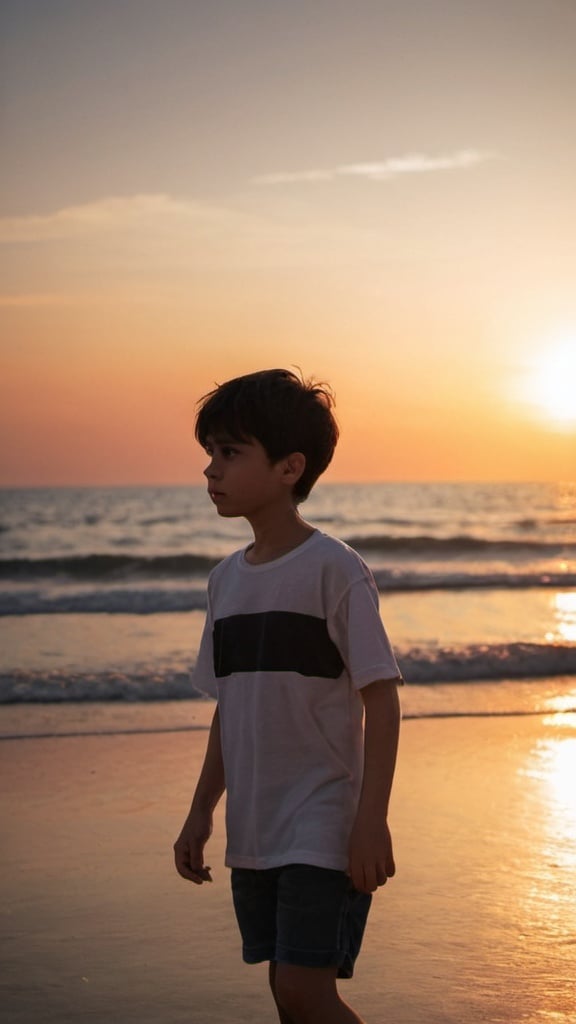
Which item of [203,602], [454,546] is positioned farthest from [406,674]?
[454,546]

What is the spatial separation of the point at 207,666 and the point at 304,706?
39 cm

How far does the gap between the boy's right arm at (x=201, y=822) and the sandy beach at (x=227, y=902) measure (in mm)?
943

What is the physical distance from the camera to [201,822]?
262cm

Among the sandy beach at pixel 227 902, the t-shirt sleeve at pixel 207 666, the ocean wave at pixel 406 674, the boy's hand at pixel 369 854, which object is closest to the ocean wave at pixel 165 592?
the ocean wave at pixel 406 674

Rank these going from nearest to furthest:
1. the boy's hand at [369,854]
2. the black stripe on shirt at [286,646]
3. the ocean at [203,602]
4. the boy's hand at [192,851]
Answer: the boy's hand at [369,854]
the black stripe on shirt at [286,646]
the boy's hand at [192,851]
the ocean at [203,602]

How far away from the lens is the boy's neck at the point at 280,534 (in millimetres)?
2520

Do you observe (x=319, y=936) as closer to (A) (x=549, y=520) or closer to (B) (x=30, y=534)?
(B) (x=30, y=534)

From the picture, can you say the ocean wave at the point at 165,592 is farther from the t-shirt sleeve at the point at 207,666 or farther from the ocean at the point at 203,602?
the t-shirt sleeve at the point at 207,666

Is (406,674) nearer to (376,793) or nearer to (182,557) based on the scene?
(376,793)

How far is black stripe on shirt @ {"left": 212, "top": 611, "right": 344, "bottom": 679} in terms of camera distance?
7.81 ft

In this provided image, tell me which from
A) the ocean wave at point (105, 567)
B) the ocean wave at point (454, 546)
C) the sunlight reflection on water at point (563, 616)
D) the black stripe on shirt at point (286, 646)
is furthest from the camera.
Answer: the ocean wave at point (454, 546)

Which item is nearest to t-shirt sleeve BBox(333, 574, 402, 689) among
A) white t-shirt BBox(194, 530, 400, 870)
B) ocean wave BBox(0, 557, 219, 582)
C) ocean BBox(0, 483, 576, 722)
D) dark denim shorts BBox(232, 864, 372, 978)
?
white t-shirt BBox(194, 530, 400, 870)

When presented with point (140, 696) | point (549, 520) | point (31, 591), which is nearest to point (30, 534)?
point (31, 591)

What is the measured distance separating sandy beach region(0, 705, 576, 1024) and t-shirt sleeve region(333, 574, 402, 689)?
151 centimetres
